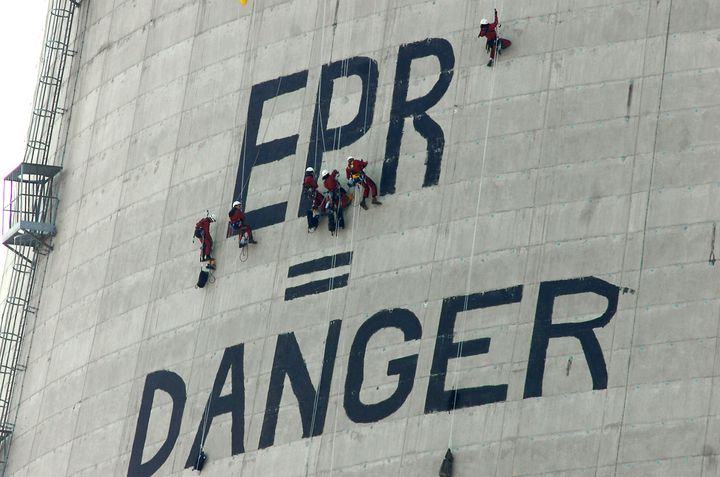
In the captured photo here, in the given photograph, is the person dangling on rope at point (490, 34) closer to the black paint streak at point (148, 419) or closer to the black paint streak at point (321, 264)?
the black paint streak at point (321, 264)

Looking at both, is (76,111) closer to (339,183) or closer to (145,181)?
(145,181)

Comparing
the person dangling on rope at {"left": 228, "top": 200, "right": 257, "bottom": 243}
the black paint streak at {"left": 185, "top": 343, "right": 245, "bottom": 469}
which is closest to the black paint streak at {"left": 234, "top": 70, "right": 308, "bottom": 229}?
the person dangling on rope at {"left": 228, "top": 200, "right": 257, "bottom": 243}

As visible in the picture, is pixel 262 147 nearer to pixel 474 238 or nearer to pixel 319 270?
pixel 319 270

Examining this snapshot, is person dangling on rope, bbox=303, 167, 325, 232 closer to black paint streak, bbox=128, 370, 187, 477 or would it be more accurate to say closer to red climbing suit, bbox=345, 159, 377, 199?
red climbing suit, bbox=345, 159, 377, 199

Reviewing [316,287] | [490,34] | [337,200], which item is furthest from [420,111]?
[316,287]

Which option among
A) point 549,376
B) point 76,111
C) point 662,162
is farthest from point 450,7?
point 76,111

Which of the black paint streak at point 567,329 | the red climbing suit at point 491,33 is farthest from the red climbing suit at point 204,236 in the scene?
the black paint streak at point 567,329
